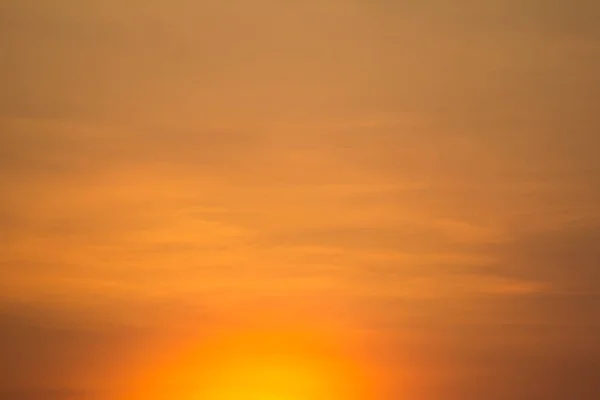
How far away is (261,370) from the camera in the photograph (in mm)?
3648

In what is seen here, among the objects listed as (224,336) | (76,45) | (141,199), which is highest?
(76,45)

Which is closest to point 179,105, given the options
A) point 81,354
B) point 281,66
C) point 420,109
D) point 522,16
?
point 281,66

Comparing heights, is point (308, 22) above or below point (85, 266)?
above

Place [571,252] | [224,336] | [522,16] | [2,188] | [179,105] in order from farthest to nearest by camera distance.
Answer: [224,336] → [571,252] → [2,188] → [179,105] → [522,16]

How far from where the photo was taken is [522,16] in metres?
2.61

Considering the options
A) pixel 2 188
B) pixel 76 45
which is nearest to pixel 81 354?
pixel 2 188

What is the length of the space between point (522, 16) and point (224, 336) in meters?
1.62

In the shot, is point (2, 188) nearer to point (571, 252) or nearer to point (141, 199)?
point (141, 199)

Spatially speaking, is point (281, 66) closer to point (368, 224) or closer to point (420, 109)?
point (420, 109)

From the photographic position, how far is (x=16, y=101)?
2.87m

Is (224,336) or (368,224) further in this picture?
(224,336)

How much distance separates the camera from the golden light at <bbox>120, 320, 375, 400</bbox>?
141 inches

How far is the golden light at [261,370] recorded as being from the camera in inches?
141

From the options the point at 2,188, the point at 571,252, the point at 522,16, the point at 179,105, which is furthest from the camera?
the point at 571,252
